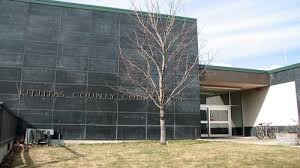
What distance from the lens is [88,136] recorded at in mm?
15844

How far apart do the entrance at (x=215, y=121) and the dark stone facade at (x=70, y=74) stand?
7433 mm

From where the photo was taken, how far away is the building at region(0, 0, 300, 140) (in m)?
15.4

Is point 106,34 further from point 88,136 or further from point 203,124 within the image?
point 203,124

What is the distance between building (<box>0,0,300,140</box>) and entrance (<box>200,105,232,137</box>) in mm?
6972

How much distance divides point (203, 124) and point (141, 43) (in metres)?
10.3

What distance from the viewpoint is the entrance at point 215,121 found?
81.1 feet

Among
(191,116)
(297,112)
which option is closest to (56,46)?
(191,116)

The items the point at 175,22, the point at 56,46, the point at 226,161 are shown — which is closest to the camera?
the point at 226,161

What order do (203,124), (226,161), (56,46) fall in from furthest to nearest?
(203,124) < (56,46) < (226,161)

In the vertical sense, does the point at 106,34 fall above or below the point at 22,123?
above

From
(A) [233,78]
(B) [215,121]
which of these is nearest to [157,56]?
(A) [233,78]

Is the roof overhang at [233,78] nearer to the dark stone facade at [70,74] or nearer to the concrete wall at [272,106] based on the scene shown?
the concrete wall at [272,106]

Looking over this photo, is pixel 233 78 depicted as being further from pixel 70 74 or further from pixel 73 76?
pixel 70 74

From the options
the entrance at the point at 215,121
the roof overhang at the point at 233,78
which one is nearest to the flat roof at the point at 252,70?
the roof overhang at the point at 233,78
